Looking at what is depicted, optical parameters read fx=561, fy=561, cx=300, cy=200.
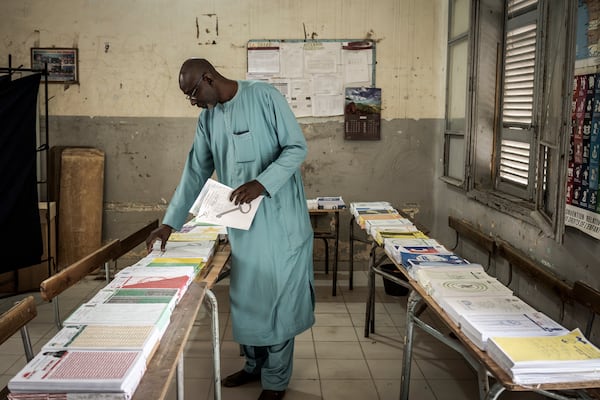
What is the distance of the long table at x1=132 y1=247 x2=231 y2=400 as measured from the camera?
4.59 ft

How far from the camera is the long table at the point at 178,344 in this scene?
4.59ft

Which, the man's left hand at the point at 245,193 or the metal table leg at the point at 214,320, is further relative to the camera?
the man's left hand at the point at 245,193

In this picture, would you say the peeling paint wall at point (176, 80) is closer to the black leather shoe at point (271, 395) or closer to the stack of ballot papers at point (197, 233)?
the stack of ballot papers at point (197, 233)

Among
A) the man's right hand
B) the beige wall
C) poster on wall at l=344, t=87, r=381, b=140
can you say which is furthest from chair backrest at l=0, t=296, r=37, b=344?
poster on wall at l=344, t=87, r=381, b=140

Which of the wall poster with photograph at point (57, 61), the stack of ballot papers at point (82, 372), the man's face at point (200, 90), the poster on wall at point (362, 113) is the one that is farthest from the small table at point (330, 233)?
the stack of ballot papers at point (82, 372)

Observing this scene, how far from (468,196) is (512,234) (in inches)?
31.5

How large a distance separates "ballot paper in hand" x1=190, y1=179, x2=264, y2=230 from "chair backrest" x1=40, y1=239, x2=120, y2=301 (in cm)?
73

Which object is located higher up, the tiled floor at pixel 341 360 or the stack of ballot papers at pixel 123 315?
the stack of ballot papers at pixel 123 315

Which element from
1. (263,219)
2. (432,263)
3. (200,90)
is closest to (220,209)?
(263,219)

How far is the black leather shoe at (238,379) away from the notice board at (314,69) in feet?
9.59

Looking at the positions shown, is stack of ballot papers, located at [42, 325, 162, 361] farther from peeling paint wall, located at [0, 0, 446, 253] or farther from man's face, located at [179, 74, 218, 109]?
peeling paint wall, located at [0, 0, 446, 253]

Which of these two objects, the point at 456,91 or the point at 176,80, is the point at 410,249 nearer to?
the point at 456,91

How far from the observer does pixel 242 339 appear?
2.80 metres

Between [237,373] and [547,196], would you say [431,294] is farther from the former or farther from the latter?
[237,373]
